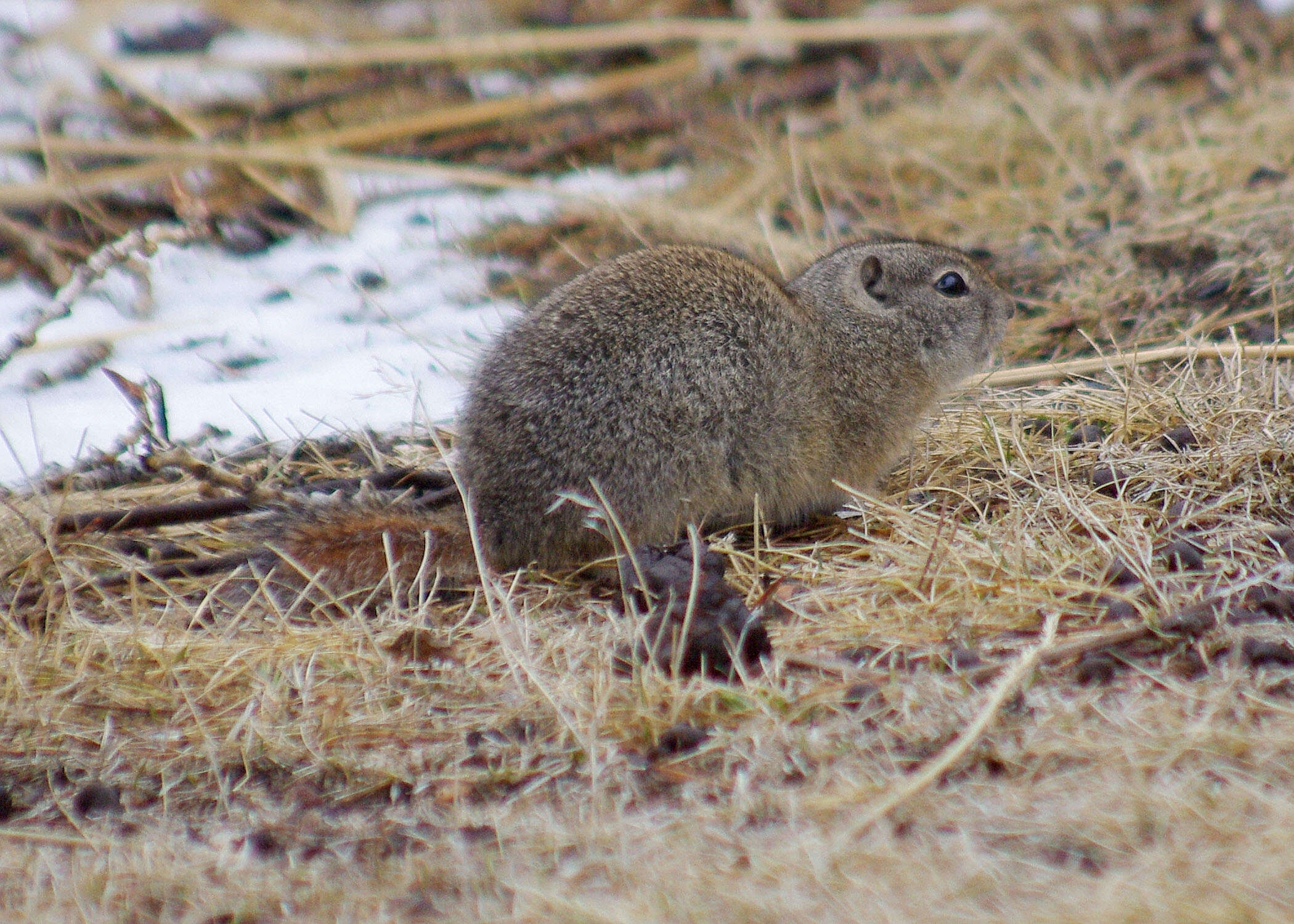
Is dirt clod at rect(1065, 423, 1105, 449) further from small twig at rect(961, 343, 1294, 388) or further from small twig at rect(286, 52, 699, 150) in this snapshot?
small twig at rect(286, 52, 699, 150)

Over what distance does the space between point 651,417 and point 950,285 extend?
1255 mm

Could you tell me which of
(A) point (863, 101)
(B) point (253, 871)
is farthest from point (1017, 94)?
(B) point (253, 871)

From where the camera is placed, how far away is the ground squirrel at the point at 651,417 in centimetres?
308

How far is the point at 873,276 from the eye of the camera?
373cm

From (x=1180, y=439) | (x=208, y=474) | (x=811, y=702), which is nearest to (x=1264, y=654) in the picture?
(x=811, y=702)

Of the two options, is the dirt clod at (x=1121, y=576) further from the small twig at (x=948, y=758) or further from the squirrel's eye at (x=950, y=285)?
the squirrel's eye at (x=950, y=285)

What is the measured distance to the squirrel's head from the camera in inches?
146

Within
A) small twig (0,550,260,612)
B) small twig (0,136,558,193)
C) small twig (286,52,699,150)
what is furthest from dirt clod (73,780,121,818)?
small twig (286,52,699,150)

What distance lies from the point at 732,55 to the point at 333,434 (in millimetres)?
4313

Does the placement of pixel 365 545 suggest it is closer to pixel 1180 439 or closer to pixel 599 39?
pixel 1180 439

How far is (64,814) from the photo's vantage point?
223cm

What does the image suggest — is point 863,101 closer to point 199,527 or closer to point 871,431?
point 871,431

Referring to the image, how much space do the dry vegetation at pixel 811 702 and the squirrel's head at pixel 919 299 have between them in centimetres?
24

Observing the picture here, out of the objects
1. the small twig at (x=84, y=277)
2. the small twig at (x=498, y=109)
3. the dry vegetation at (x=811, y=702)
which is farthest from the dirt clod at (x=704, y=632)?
the small twig at (x=498, y=109)
